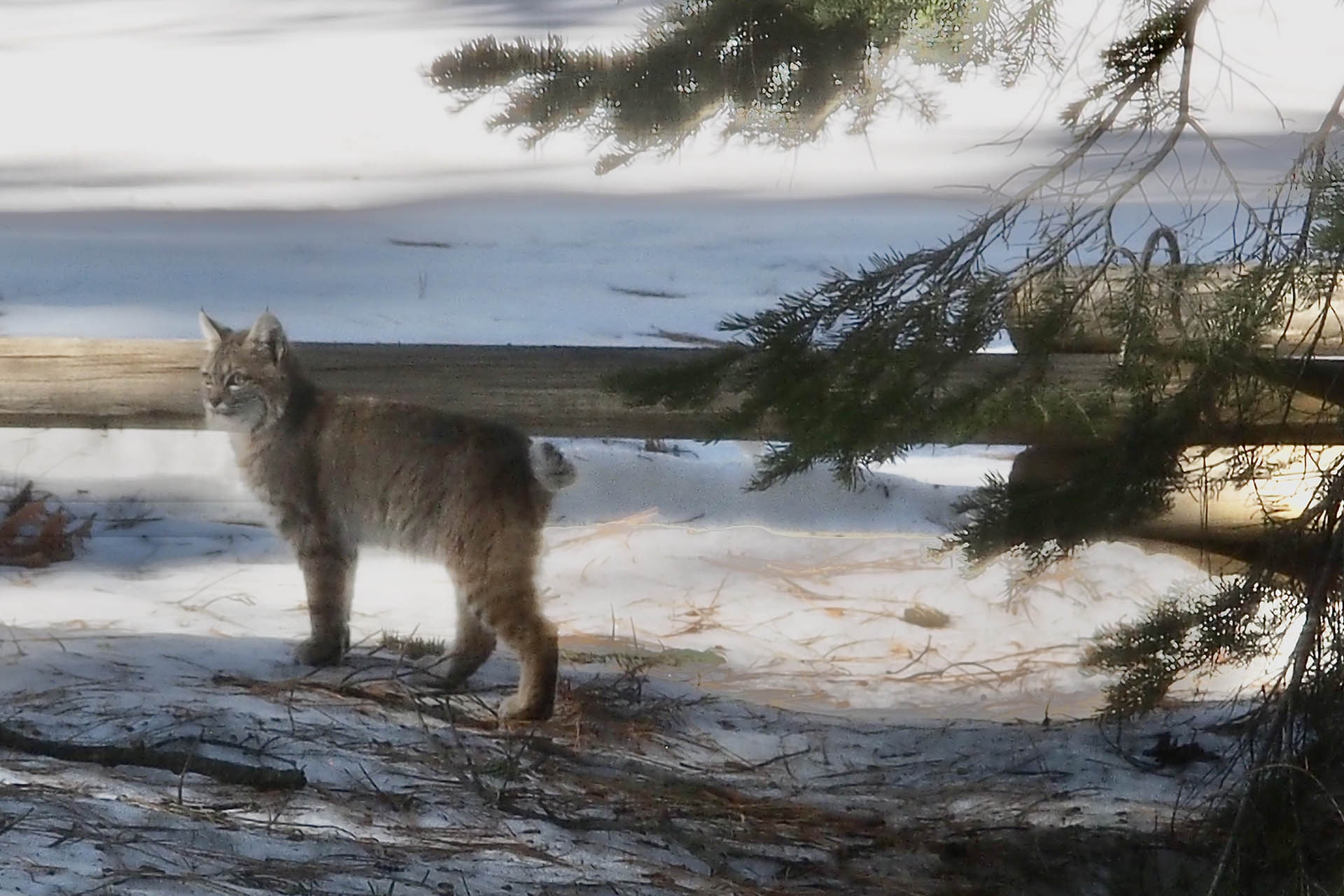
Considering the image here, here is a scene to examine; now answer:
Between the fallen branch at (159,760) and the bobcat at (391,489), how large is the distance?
0.42 ft

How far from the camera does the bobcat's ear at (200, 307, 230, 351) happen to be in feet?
3.99

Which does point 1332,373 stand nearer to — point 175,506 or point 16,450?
point 175,506

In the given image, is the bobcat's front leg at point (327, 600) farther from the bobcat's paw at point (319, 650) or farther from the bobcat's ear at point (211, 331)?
the bobcat's ear at point (211, 331)

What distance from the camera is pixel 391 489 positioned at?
125 centimetres

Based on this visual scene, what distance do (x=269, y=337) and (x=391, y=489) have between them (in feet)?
0.61

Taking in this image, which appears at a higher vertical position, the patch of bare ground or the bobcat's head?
the bobcat's head

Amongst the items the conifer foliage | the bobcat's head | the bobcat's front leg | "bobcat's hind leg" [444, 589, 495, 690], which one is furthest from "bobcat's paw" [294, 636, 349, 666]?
the conifer foliage

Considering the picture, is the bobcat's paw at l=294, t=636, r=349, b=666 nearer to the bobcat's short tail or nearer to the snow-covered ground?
the snow-covered ground

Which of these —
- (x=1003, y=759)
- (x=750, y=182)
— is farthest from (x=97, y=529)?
(x=1003, y=759)

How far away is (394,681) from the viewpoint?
1255 millimetres

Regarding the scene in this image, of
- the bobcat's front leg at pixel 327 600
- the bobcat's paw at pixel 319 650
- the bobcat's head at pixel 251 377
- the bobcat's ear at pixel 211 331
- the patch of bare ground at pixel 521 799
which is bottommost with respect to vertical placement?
the patch of bare ground at pixel 521 799

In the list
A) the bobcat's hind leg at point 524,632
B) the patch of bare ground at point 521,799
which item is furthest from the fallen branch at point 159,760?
the bobcat's hind leg at point 524,632

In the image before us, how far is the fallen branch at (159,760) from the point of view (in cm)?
117

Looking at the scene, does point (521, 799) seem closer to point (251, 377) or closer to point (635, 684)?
point (635, 684)
